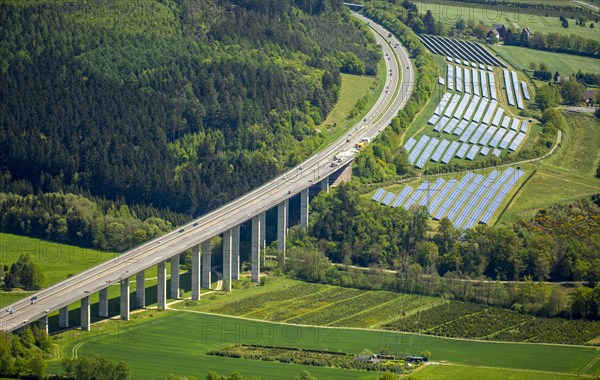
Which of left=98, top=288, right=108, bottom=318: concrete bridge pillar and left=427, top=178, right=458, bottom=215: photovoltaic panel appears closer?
left=98, top=288, right=108, bottom=318: concrete bridge pillar

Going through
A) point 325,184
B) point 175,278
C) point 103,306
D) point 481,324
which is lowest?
point 481,324

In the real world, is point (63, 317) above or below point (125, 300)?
below

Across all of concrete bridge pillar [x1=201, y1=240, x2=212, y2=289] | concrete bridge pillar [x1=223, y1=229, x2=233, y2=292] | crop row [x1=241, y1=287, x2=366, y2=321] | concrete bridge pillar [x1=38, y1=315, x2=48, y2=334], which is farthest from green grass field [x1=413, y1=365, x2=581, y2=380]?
concrete bridge pillar [x1=201, y1=240, x2=212, y2=289]

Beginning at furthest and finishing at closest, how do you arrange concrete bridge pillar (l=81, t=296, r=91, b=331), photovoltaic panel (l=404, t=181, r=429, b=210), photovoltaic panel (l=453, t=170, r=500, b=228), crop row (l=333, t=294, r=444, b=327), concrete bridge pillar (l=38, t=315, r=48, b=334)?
photovoltaic panel (l=404, t=181, r=429, b=210)
photovoltaic panel (l=453, t=170, r=500, b=228)
crop row (l=333, t=294, r=444, b=327)
concrete bridge pillar (l=81, t=296, r=91, b=331)
concrete bridge pillar (l=38, t=315, r=48, b=334)

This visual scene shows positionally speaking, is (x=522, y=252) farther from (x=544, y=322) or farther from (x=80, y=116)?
(x=80, y=116)

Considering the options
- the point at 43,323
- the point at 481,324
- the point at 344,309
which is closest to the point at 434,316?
the point at 481,324

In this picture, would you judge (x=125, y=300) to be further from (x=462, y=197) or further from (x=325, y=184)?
(x=462, y=197)

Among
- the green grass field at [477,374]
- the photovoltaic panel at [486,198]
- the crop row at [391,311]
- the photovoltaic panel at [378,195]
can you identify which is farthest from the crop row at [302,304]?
the photovoltaic panel at [378,195]

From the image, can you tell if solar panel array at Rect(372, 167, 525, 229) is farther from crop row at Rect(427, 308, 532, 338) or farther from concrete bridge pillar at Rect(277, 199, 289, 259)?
crop row at Rect(427, 308, 532, 338)
